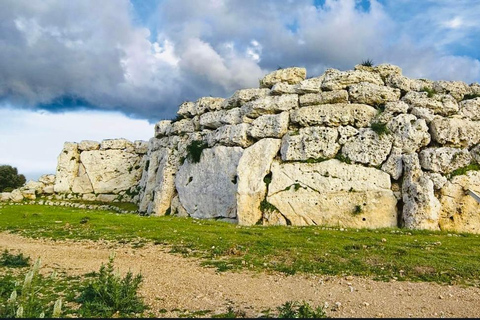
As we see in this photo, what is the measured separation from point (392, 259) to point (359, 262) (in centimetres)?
128

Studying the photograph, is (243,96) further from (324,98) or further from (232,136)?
(324,98)

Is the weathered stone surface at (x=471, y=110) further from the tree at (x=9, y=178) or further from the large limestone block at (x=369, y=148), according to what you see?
the tree at (x=9, y=178)

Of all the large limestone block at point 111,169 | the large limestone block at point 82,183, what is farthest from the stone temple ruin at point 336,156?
the large limestone block at point 82,183

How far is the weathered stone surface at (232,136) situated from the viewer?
26.1 metres

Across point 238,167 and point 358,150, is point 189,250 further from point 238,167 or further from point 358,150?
point 358,150

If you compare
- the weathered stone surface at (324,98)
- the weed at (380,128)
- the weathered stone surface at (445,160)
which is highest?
the weathered stone surface at (324,98)

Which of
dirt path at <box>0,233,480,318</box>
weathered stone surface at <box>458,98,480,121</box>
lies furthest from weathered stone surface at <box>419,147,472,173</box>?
dirt path at <box>0,233,480,318</box>

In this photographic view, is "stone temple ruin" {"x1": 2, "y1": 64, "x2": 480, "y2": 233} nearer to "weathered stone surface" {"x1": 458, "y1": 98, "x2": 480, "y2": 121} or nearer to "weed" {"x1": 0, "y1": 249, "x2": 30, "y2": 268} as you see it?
"weathered stone surface" {"x1": 458, "y1": 98, "x2": 480, "y2": 121}

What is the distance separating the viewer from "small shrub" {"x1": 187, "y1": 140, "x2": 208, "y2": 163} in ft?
93.2

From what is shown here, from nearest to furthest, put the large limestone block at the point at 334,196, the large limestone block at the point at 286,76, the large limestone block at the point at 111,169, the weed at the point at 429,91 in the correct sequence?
the large limestone block at the point at 334,196
the weed at the point at 429,91
the large limestone block at the point at 286,76
the large limestone block at the point at 111,169

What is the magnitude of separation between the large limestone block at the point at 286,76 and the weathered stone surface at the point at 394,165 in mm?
9769

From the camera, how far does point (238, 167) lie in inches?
952

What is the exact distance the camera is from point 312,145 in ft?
77.5

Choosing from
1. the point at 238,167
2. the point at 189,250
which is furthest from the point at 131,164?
the point at 189,250
